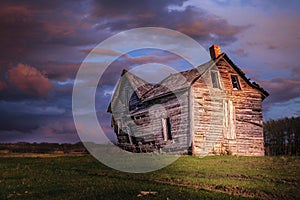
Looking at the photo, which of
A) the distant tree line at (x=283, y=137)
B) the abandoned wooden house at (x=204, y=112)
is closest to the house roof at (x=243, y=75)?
the abandoned wooden house at (x=204, y=112)

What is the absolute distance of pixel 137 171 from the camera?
17.3 meters

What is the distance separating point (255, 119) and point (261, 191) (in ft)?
71.3

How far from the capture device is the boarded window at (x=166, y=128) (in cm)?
3136

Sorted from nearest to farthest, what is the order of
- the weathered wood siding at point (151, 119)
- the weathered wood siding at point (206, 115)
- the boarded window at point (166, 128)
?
the weathered wood siding at point (206, 115), the weathered wood siding at point (151, 119), the boarded window at point (166, 128)

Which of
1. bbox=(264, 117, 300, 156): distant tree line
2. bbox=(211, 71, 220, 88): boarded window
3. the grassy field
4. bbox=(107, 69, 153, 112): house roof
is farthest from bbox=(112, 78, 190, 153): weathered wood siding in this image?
bbox=(264, 117, 300, 156): distant tree line

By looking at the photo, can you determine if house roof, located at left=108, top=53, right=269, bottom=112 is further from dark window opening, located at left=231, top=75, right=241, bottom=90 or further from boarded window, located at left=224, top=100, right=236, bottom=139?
boarded window, located at left=224, top=100, right=236, bottom=139

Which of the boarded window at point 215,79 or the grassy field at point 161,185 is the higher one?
the boarded window at point 215,79

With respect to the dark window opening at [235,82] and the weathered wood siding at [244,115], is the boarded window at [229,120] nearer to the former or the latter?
the weathered wood siding at [244,115]

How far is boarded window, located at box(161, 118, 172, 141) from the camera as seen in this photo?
31359 millimetres

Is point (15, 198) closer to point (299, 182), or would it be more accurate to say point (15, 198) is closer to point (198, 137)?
point (299, 182)

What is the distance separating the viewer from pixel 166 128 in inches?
1246

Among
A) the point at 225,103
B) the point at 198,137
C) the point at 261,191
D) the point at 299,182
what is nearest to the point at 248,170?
the point at 299,182

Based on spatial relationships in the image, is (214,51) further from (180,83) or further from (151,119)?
(151,119)

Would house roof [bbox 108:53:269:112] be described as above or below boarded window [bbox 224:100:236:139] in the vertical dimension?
above
